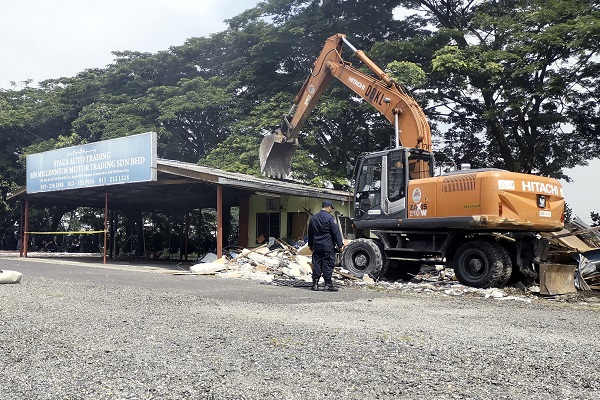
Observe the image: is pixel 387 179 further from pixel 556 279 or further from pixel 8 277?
pixel 8 277

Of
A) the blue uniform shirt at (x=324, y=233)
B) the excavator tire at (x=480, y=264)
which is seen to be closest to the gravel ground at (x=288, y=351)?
the blue uniform shirt at (x=324, y=233)

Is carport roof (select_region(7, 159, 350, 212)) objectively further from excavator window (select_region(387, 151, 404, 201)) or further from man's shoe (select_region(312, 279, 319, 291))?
man's shoe (select_region(312, 279, 319, 291))

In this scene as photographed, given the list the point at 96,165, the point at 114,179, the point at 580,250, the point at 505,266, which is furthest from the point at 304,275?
the point at 96,165

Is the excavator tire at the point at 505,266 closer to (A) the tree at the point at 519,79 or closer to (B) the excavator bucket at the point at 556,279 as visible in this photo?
(B) the excavator bucket at the point at 556,279

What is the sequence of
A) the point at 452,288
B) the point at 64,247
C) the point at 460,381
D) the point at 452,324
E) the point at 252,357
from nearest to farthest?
the point at 460,381, the point at 252,357, the point at 452,324, the point at 452,288, the point at 64,247

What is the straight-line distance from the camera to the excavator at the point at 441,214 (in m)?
11.8

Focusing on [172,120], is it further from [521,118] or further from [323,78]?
[521,118]

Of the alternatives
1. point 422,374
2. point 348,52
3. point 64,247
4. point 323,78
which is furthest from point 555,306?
point 64,247

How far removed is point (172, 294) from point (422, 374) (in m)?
6.32

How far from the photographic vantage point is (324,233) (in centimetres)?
1105

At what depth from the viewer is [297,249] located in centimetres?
1762

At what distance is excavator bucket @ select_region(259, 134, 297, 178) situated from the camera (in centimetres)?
1914

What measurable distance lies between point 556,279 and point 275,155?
1051cm

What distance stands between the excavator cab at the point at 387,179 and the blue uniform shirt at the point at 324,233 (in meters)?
2.71
